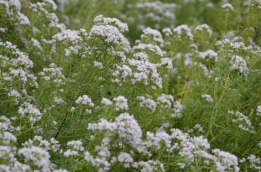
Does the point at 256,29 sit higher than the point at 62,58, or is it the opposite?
the point at 256,29

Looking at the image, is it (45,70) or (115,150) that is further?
(45,70)

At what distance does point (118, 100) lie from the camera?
4320 mm

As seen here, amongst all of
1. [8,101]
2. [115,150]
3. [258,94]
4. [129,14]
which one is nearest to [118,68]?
[115,150]

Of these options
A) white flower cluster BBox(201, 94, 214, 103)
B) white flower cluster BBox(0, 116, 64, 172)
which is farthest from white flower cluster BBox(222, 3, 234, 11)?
white flower cluster BBox(0, 116, 64, 172)

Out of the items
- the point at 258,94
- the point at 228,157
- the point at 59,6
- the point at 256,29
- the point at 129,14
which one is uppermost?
the point at 129,14

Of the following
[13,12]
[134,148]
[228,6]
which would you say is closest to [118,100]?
[134,148]

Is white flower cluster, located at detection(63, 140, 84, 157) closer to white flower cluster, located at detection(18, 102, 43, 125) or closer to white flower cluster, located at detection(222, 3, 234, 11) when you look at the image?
white flower cluster, located at detection(18, 102, 43, 125)

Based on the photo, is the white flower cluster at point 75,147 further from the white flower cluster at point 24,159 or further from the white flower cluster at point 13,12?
the white flower cluster at point 13,12

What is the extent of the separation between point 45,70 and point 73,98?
76 centimetres

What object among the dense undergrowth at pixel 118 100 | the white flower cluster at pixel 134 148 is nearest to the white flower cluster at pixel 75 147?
the dense undergrowth at pixel 118 100

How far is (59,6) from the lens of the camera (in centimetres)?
1061

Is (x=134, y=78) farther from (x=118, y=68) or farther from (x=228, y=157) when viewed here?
(x=228, y=157)

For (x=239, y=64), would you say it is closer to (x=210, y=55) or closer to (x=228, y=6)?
(x=210, y=55)

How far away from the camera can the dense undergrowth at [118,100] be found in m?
4.32
